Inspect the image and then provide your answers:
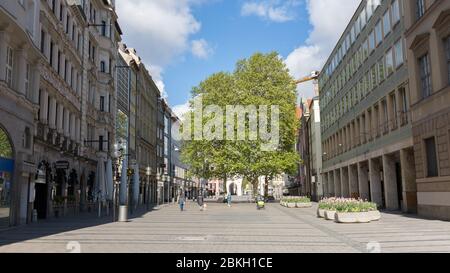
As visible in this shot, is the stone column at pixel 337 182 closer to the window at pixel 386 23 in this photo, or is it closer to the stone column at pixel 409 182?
the window at pixel 386 23

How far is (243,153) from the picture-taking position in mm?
56031

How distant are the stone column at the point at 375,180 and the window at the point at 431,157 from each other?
1467 cm

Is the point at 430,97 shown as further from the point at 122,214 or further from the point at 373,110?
the point at 122,214

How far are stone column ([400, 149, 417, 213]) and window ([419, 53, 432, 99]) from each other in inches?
237

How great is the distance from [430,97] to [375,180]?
650 inches

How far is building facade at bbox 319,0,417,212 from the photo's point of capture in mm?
31422

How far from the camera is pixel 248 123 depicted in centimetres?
5575

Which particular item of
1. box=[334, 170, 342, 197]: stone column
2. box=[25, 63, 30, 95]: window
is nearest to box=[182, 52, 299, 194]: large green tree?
box=[334, 170, 342, 197]: stone column

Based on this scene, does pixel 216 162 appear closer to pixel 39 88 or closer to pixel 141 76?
pixel 141 76

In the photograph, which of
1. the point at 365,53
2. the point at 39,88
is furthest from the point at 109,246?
the point at 365,53

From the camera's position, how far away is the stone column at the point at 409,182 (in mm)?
30828

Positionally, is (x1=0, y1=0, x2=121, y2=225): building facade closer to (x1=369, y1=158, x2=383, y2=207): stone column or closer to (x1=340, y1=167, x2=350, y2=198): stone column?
(x1=369, y1=158, x2=383, y2=207): stone column

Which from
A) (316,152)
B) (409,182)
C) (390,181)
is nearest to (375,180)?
(390,181)

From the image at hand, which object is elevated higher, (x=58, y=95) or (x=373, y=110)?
(x=373, y=110)
